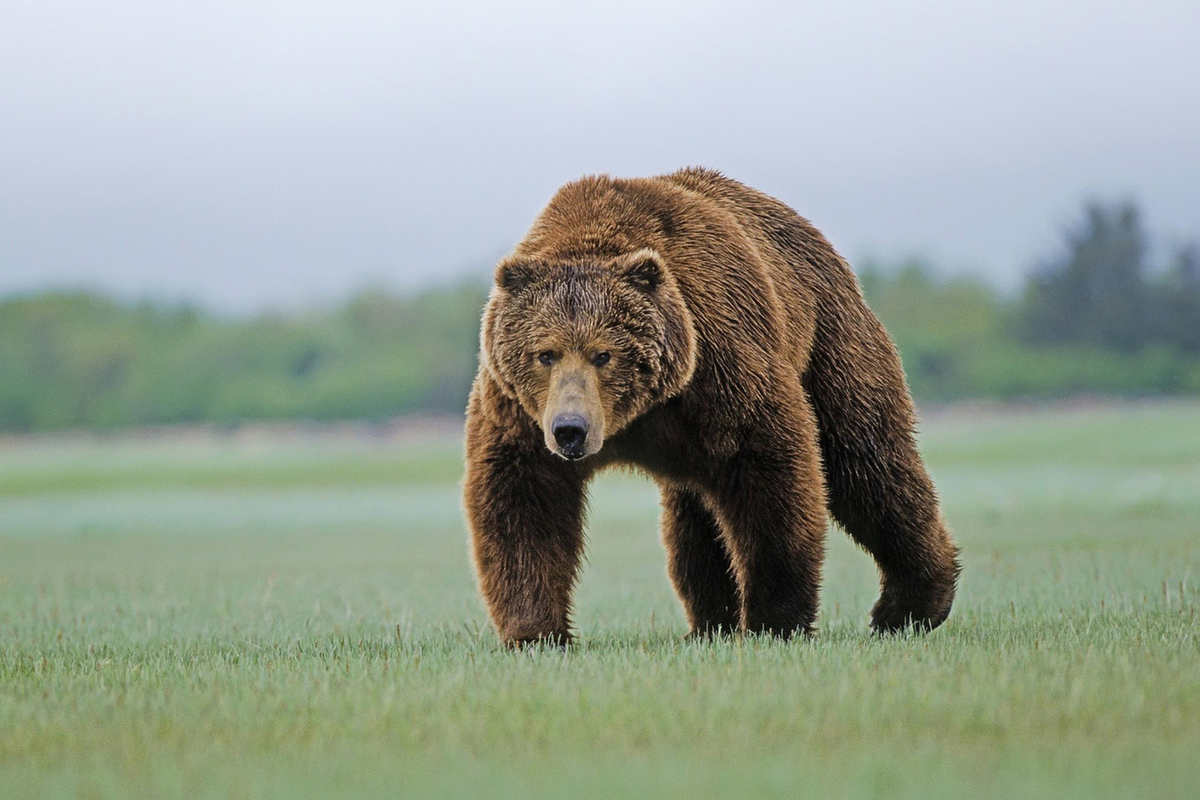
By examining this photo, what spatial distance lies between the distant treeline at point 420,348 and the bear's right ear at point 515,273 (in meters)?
38.6

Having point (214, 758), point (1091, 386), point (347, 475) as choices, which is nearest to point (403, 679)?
point (214, 758)

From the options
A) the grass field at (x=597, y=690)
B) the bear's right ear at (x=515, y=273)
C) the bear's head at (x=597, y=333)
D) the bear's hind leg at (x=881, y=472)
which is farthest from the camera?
the bear's hind leg at (x=881, y=472)

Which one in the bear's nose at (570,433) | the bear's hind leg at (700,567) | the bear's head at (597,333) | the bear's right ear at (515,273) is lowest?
the bear's hind leg at (700,567)

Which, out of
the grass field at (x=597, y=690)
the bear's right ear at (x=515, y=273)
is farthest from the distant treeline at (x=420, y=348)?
the bear's right ear at (x=515, y=273)

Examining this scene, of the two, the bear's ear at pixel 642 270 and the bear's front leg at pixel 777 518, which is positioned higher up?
the bear's ear at pixel 642 270

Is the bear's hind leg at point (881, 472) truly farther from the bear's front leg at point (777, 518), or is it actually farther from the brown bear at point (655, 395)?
the bear's front leg at point (777, 518)

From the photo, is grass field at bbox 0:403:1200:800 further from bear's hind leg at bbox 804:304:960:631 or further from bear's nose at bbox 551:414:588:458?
bear's nose at bbox 551:414:588:458

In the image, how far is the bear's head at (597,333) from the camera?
6.08 meters

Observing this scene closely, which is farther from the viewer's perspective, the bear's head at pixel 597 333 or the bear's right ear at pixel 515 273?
the bear's right ear at pixel 515 273

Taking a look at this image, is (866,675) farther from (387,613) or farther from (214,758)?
(387,613)

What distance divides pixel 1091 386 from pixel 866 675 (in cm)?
4093

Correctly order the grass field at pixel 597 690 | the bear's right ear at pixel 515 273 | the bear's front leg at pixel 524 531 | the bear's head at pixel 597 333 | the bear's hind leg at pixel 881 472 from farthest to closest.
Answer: the bear's hind leg at pixel 881 472, the bear's front leg at pixel 524 531, the bear's right ear at pixel 515 273, the bear's head at pixel 597 333, the grass field at pixel 597 690

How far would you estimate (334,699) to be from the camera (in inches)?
191

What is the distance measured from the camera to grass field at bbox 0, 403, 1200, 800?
12.2ft
